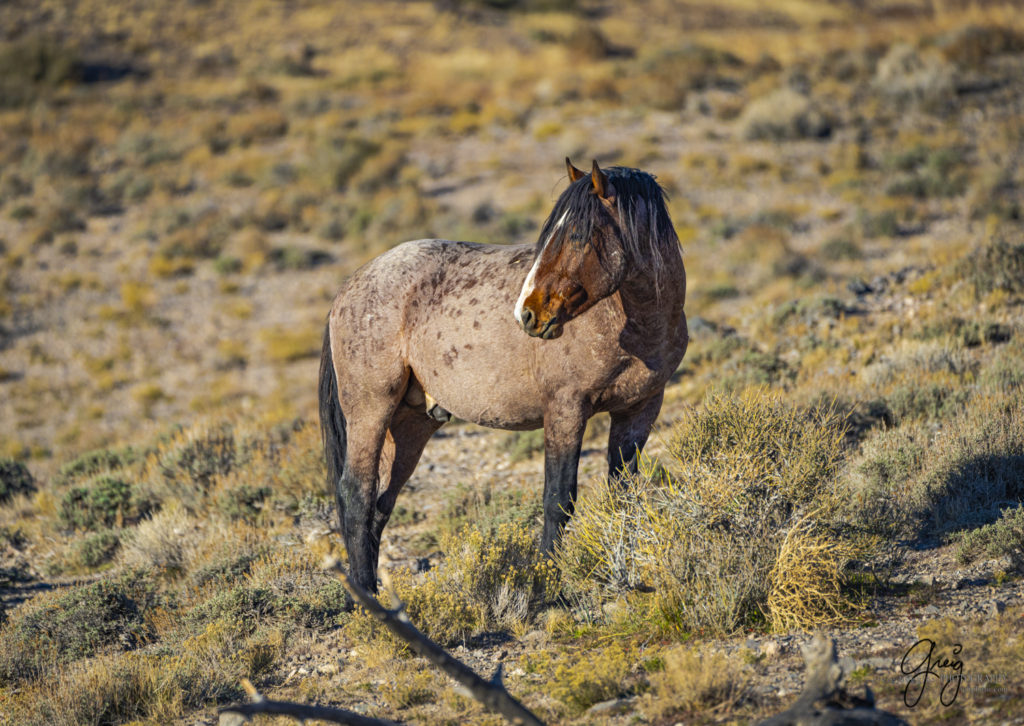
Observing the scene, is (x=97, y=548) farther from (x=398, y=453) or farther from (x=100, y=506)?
(x=398, y=453)

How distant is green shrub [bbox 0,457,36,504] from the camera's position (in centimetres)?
1028

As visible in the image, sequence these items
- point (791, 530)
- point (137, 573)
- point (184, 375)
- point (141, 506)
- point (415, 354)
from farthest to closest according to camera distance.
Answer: point (184, 375)
point (141, 506)
point (137, 573)
point (415, 354)
point (791, 530)

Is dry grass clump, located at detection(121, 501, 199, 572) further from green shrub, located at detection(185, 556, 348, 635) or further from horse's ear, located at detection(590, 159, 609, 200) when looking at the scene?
horse's ear, located at detection(590, 159, 609, 200)

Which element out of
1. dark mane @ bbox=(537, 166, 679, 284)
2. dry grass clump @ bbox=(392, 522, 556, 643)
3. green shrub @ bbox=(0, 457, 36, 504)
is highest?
dark mane @ bbox=(537, 166, 679, 284)

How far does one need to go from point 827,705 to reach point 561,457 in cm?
219

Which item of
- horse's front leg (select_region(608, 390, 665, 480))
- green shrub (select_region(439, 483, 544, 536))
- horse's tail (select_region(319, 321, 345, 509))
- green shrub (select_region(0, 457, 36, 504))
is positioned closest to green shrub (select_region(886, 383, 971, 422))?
horse's front leg (select_region(608, 390, 665, 480))

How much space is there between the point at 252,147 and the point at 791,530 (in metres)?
27.8

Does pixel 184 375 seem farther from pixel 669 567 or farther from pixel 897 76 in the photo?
pixel 897 76

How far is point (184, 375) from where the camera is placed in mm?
15953

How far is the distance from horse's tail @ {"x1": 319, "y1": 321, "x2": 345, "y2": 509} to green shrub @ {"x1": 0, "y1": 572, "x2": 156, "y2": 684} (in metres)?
1.85

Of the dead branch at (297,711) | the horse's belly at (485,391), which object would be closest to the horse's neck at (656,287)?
the horse's belly at (485,391)

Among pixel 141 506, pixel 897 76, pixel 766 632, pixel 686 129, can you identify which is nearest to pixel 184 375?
pixel 141 506

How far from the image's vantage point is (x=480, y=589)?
204 inches

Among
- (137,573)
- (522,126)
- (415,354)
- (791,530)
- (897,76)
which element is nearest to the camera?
(791,530)
